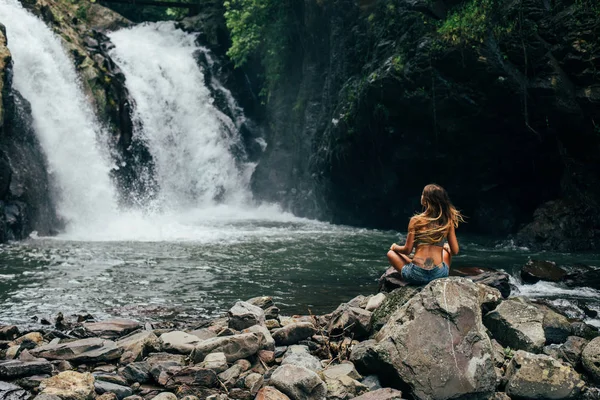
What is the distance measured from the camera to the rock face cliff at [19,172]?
54.3 ft

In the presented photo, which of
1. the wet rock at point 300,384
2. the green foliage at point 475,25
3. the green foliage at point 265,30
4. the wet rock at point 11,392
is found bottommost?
the wet rock at point 11,392

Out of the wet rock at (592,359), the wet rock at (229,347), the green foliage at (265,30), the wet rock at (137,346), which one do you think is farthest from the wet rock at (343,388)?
the green foliage at (265,30)

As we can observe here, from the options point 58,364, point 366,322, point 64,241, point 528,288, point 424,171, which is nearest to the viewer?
point 58,364

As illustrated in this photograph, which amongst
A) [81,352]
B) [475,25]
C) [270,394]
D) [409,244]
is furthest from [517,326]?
[475,25]

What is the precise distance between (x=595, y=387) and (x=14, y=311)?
313 inches

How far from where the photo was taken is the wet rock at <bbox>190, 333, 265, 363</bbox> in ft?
18.7

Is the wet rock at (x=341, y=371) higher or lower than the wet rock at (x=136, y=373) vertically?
higher

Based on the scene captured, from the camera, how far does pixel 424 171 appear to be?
804 inches

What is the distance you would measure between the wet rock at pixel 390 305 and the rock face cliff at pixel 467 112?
12262mm

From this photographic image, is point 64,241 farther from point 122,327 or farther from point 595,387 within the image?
point 595,387

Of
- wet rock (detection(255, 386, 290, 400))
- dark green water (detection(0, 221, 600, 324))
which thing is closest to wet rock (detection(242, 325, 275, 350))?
wet rock (detection(255, 386, 290, 400))

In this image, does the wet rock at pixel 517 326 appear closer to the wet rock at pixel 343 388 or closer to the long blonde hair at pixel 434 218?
the long blonde hair at pixel 434 218

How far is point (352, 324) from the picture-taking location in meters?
6.64

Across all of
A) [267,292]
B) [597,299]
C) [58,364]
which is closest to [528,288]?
[597,299]
